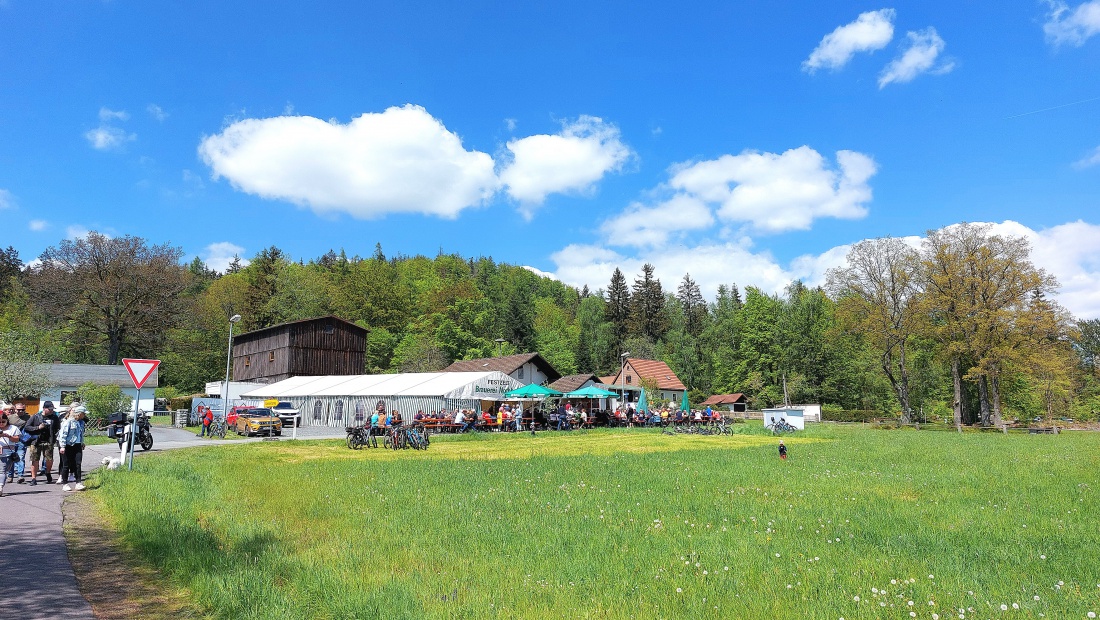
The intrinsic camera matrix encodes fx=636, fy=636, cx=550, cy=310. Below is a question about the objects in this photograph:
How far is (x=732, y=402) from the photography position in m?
78.9

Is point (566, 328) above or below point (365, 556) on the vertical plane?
above

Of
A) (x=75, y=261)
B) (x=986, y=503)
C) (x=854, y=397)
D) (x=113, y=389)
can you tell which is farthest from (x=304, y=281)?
(x=986, y=503)

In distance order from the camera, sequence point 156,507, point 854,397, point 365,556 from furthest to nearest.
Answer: point 854,397 < point 156,507 < point 365,556

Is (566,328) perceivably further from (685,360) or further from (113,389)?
(113,389)

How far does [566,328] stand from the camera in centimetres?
10150

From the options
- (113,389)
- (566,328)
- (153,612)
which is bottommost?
(153,612)

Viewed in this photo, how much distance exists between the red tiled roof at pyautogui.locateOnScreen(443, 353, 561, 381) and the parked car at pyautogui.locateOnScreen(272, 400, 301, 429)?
50.7 feet

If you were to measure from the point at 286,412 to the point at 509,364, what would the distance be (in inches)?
838

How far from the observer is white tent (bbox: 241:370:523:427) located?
121 feet

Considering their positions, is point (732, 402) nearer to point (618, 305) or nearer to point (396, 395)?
point (618, 305)

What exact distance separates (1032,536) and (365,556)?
25.7 ft

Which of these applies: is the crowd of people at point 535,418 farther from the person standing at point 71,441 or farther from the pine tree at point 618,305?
the pine tree at point 618,305

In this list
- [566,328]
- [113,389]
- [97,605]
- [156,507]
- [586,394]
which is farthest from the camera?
[566,328]

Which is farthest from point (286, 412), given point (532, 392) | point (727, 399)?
point (727, 399)
